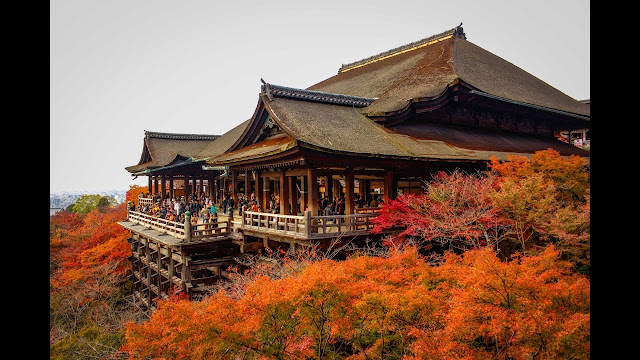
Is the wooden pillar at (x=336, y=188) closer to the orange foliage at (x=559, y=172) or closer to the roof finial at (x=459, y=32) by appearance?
the orange foliage at (x=559, y=172)

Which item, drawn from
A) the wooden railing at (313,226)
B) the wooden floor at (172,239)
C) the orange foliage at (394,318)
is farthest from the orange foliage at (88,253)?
the orange foliage at (394,318)

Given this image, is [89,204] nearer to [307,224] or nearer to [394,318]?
[307,224]

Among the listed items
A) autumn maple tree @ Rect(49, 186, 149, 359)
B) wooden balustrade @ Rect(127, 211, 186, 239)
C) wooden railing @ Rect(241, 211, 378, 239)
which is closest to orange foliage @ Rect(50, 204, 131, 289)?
autumn maple tree @ Rect(49, 186, 149, 359)

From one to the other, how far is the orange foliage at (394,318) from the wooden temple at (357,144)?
4.11 m

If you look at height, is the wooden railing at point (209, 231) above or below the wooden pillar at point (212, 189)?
below

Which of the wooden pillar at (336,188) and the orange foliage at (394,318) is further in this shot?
the wooden pillar at (336,188)

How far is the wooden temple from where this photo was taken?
44.4 feet

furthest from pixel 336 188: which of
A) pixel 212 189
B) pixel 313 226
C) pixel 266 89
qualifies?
pixel 212 189

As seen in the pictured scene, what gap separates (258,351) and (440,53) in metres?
22.4

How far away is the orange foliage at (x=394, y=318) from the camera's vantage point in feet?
22.8

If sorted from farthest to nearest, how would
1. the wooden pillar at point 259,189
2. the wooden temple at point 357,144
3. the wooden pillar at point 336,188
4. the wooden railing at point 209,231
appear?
1. the wooden pillar at point 336,188
2. the wooden pillar at point 259,189
3. the wooden railing at point 209,231
4. the wooden temple at point 357,144

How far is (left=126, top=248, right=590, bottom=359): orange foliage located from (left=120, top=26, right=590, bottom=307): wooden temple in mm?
4113
